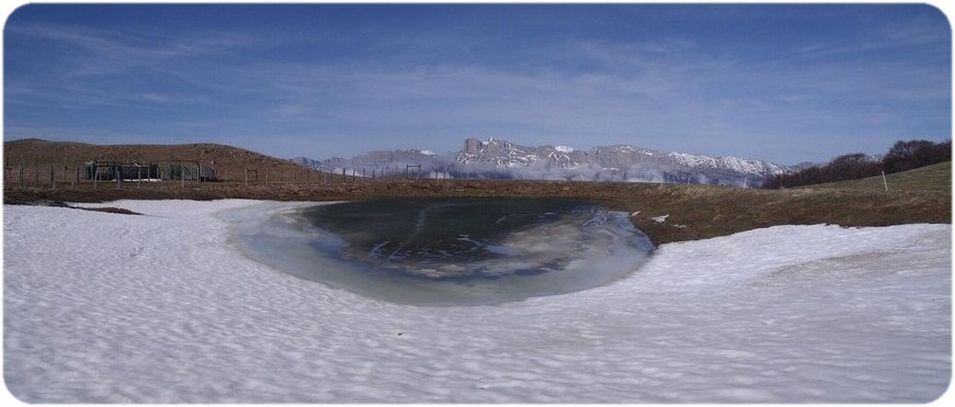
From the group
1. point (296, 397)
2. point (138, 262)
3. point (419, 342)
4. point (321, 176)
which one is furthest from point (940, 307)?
point (321, 176)

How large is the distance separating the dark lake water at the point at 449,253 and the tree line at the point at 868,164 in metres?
53.9

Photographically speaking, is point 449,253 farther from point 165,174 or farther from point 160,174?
point 165,174

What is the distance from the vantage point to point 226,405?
6762 millimetres

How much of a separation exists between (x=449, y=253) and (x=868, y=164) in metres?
86.9

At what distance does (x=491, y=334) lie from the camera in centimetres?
1102

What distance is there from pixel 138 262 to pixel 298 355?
36.9 feet

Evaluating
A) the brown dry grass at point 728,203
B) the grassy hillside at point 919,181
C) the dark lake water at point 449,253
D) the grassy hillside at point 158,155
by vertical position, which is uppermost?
the grassy hillside at point 158,155

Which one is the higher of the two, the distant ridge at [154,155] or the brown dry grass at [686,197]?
the distant ridge at [154,155]

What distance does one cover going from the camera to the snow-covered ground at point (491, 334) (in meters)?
7.18

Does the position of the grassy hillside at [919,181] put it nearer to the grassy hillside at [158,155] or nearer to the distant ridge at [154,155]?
the grassy hillside at [158,155]

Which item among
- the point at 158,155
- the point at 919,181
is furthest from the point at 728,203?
the point at 158,155

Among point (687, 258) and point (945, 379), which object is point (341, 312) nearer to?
point (945, 379)

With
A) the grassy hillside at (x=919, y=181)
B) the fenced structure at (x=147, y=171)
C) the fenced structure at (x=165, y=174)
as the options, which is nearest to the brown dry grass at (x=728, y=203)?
the grassy hillside at (x=919, y=181)

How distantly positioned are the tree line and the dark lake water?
177 ft
